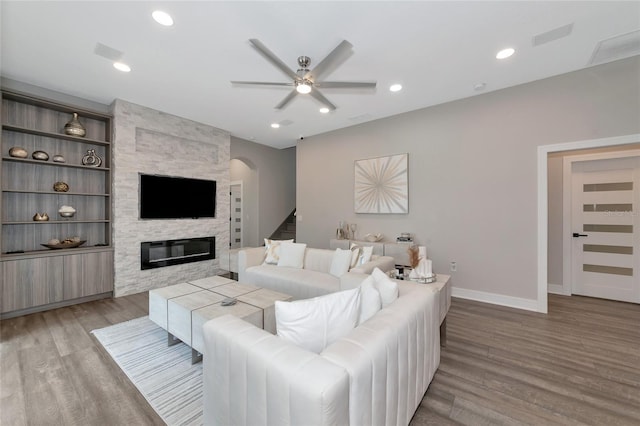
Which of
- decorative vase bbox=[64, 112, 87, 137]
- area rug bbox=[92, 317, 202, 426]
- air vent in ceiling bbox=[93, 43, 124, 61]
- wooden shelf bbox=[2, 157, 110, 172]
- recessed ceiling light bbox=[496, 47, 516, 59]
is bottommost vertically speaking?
area rug bbox=[92, 317, 202, 426]

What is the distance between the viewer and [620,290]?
367 cm

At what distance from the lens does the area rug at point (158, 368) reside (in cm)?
175

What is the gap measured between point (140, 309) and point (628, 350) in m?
5.62

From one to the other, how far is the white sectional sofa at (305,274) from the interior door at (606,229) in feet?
10.2

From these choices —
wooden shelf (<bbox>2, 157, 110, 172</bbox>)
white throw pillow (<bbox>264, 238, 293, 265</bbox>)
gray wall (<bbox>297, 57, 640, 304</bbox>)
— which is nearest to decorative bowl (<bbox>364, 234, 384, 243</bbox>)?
gray wall (<bbox>297, 57, 640, 304</bbox>)

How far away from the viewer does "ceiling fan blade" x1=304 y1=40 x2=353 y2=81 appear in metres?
2.12

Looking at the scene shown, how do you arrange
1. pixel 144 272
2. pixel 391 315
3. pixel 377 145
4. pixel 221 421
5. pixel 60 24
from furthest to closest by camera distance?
pixel 377 145 → pixel 144 272 → pixel 60 24 → pixel 391 315 → pixel 221 421

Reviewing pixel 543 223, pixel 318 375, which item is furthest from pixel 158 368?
pixel 543 223

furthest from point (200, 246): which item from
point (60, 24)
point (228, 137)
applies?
point (60, 24)

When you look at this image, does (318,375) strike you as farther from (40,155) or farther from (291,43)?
(40,155)

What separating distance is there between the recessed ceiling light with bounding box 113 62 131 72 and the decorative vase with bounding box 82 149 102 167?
1682mm

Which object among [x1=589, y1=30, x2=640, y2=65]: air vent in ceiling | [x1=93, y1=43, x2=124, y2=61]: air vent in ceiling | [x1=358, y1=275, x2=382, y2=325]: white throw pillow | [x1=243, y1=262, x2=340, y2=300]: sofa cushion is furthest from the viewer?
[x1=243, y1=262, x2=340, y2=300]: sofa cushion

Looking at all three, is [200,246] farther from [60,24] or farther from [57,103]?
[60,24]

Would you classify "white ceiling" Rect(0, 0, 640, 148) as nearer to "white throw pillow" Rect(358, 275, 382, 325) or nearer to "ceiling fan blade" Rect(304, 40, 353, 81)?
"ceiling fan blade" Rect(304, 40, 353, 81)
